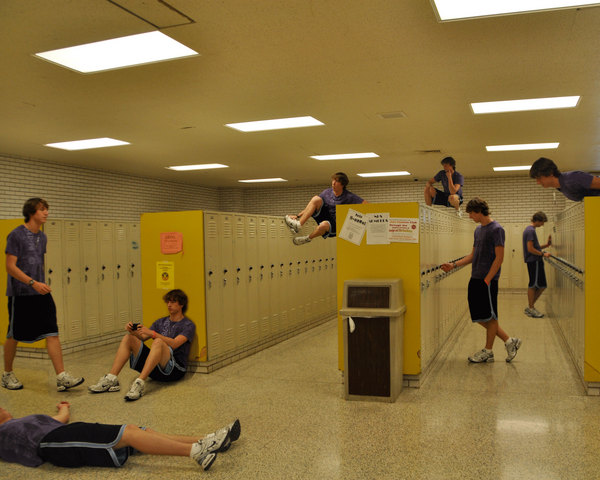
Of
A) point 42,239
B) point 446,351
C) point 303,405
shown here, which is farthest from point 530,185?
point 42,239

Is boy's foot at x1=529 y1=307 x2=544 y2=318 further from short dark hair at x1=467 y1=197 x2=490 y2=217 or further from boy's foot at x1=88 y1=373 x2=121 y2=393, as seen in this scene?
boy's foot at x1=88 y1=373 x2=121 y2=393

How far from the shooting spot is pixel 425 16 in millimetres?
3338

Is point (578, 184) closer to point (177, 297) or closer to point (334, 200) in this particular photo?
point (334, 200)

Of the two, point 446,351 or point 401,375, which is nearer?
point 401,375

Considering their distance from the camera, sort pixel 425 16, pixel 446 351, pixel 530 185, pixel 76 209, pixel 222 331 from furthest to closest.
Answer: pixel 530 185 → pixel 76 209 → pixel 446 351 → pixel 222 331 → pixel 425 16

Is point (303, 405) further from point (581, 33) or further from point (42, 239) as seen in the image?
point (581, 33)

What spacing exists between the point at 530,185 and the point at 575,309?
8.22m

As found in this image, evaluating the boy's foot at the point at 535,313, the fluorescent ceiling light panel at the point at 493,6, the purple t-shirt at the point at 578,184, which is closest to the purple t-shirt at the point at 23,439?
the fluorescent ceiling light panel at the point at 493,6

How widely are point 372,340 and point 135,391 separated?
217cm

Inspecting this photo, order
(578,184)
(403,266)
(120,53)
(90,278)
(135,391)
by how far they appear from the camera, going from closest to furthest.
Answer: (120,53) → (578,184) → (135,391) → (403,266) → (90,278)

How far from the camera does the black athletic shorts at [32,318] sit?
4801 millimetres

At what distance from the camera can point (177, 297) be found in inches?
212

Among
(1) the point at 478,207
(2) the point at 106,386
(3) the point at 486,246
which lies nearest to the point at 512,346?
(3) the point at 486,246

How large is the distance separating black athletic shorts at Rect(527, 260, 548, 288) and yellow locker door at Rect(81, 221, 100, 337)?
6793 millimetres
